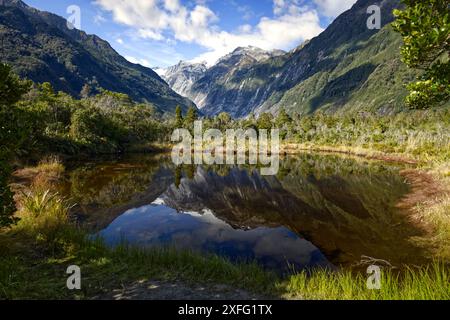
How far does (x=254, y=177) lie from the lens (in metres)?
36.9

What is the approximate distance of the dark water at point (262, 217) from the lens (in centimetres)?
1313

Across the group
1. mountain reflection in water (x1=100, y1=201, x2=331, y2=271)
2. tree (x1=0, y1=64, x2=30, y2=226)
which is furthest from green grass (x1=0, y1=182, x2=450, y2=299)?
mountain reflection in water (x1=100, y1=201, x2=331, y2=271)

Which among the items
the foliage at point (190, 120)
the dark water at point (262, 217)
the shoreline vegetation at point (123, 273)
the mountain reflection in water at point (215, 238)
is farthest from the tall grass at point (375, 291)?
the foliage at point (190, 120)

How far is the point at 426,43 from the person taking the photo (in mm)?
8336

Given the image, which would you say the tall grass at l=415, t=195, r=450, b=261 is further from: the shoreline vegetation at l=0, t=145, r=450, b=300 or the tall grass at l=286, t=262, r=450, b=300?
the tall grass at l=286, t=262, r=450, b=300

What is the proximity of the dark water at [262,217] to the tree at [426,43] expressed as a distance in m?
6.14

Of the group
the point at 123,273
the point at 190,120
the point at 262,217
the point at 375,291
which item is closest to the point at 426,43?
the point at 375,291

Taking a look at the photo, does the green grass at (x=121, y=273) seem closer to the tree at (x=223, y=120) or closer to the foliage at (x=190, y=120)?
the foliage at (x=190, y=120)

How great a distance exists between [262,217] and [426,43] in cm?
1351


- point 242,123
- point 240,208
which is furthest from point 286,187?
point 242,123

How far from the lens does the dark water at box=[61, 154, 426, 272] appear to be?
43.1 ft

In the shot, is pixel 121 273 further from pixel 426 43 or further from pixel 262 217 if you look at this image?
pixel 262 217

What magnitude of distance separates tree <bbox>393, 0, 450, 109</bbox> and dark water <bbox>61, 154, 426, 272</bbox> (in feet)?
20.1
